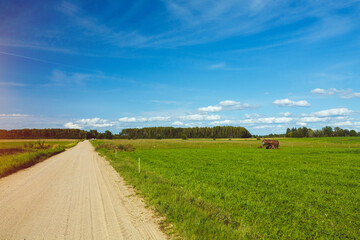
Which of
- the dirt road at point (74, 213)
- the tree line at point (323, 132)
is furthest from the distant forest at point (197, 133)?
the dirt road at point (74, 213)

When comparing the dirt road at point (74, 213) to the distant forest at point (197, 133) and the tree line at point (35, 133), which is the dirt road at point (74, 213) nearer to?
the distant forest at point (197, 133)

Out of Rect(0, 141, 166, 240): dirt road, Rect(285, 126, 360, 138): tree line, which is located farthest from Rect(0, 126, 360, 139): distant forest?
Rect(0, 141, 166, 240): dirt road

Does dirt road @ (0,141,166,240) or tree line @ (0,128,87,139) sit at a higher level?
tree line @ (0,128,87,139)

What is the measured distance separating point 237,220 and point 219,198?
2.46 m

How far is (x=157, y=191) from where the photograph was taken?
1038 cm

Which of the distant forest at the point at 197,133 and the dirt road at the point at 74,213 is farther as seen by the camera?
the distant forest at the point at 197,133

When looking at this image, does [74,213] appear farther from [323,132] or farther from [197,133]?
[323,132]

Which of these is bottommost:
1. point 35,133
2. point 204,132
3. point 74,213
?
point 74,213

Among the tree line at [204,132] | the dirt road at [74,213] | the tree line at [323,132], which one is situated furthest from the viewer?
the tree line at [204,132]

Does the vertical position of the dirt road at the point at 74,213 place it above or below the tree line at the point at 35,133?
below

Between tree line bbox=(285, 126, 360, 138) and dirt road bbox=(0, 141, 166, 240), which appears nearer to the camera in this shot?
dirt road bbox=(0, 141, 166, 240)

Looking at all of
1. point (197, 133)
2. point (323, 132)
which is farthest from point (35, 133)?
point (323, 132)

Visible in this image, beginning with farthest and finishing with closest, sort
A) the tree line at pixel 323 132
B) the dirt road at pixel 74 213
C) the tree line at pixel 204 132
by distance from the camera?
1. the tree line at pixel 204 132
2. the tree line at pixel 323 132
3. the dirt road at pixel 74 213

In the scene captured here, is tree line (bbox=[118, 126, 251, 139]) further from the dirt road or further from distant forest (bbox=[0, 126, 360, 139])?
the dirt road
